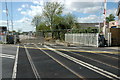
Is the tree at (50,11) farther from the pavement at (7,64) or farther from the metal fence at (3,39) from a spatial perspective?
the pavement at (7,64)

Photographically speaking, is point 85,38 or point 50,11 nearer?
point 85,38

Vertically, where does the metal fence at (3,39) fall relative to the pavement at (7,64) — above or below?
above

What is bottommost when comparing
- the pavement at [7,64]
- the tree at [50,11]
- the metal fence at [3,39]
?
the pavement at [7,64]

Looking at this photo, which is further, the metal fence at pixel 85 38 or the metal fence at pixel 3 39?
the metal fence at pixel 3 39

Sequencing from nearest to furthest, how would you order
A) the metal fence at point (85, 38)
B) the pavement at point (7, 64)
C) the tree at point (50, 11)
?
1. the pavement at point (7, 64)
2. the metal fence at point (85, 38)
3. the tree at point (50, 11)

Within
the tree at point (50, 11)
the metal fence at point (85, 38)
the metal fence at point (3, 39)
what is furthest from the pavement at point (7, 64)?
the tree at point (50, 11)

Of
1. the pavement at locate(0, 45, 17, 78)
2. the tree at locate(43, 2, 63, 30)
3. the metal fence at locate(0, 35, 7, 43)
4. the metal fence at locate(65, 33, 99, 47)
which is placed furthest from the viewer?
the tree at locate(43, 2, 63, 30)

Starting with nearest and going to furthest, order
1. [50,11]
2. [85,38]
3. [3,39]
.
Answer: [85,38]
[3,39]
[50,11]

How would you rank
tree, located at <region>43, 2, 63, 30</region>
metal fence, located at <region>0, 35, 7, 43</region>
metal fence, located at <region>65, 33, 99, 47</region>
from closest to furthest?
metal fence, located at <region>65, 33, 99, 47</region> < metal fence, located at <region>0, 35, 7, 43</region> < tree, located at <region>43, 2, 63, 30</region>

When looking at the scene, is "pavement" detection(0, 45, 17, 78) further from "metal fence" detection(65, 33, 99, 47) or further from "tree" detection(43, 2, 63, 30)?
"tree" detection(43, 2, 63, 30)

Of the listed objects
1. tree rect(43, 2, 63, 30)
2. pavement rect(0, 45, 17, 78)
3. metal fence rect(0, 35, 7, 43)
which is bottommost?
pavement rect(0, 45, 17, 78)

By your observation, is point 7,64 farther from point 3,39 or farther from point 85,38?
point 3,39

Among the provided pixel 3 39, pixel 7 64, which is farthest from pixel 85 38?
pixel 3 39

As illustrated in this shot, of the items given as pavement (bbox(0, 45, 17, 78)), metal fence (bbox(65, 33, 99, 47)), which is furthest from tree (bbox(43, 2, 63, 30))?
pavement (bbox(0, 45, 17, 78))
